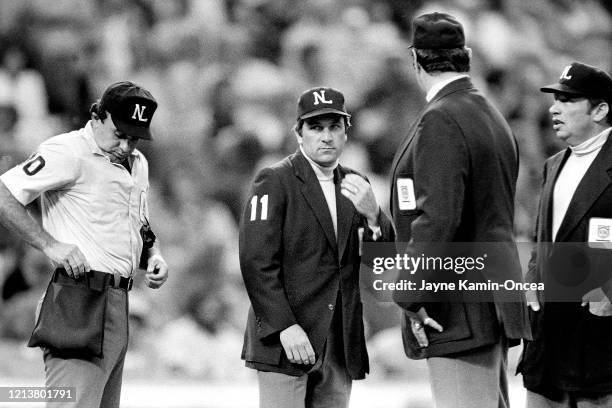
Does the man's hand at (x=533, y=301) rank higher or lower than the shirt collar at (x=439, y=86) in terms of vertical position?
lower

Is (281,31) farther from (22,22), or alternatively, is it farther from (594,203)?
(594,203)

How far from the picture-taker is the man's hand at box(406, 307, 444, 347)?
2748 millimetres

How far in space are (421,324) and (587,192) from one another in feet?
3.01

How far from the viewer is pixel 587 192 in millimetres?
3248

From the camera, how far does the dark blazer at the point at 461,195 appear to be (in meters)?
2.66

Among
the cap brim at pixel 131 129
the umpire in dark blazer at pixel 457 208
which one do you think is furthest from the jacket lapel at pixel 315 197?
the cap brim at pixel 131 129

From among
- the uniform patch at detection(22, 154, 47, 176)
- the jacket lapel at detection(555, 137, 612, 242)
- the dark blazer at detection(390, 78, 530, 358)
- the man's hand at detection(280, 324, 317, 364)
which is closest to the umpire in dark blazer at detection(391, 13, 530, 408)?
the dark blazer at detection(390, 78, 530, 358)

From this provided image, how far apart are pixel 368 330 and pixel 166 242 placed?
150 centimetres

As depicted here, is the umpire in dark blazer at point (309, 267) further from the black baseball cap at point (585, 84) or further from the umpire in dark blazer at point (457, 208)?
Answer: the black baseball cap at point (585, 84)

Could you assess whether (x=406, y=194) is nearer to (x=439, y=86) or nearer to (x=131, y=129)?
(x=439, y=86)

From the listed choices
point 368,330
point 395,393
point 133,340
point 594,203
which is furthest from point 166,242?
point 594,203

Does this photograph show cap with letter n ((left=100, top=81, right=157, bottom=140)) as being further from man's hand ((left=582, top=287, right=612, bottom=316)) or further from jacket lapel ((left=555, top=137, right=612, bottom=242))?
man's hand ((left=582, top=287, right=612, bottom=316))

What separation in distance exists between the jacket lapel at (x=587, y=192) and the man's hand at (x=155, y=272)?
148 centimetres

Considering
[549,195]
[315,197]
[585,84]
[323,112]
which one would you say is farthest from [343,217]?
[585,84]
